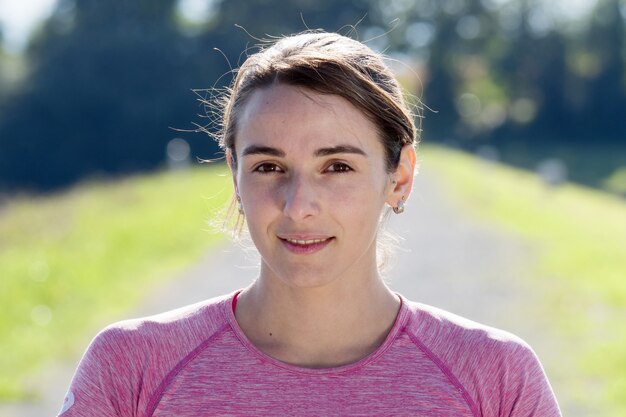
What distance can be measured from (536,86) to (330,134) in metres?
60.8

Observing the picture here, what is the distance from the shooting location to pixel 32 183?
50406mm

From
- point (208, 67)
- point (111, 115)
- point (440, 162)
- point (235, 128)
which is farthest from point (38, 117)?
point (235, 128)

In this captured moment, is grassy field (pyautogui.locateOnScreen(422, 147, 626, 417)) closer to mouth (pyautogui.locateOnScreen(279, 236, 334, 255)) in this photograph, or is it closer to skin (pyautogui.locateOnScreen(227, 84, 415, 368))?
skin (pyautogui.locateOnScreen(227, 84, 415, 368))

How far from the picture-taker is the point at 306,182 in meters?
2.11

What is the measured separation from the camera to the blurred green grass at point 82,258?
7.43 metres

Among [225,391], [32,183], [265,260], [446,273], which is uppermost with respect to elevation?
[265,260]

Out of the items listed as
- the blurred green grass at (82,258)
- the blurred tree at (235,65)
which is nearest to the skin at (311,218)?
the blurred green grass at (82,258)

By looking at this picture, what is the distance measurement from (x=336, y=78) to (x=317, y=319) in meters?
0.53

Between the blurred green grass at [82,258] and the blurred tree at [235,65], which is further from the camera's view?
the blurred tree at [235,65]

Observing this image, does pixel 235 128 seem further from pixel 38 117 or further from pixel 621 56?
pixel 621 56

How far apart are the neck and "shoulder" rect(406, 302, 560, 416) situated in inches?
4.3

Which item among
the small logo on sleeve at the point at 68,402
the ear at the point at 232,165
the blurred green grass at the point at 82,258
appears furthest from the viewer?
the blurred green grass at the point at 82,258

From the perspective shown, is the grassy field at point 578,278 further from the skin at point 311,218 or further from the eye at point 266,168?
the eye at point 266,168

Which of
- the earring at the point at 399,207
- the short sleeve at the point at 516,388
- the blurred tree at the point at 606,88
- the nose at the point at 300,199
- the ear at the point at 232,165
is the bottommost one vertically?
the blurred tree at the point at 606,88
